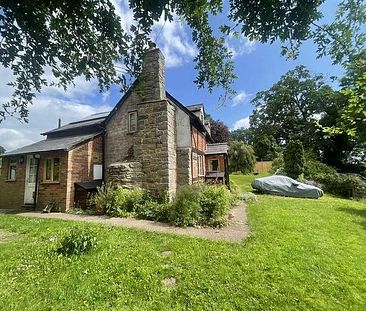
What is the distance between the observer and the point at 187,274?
4223 millimetres

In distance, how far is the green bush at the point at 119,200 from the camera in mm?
9188

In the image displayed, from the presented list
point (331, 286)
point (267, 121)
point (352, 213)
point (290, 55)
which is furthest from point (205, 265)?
point (267, 121)

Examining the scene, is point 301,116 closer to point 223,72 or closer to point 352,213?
point 352,213

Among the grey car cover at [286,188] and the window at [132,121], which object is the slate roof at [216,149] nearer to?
the grey car cover at [286,188]

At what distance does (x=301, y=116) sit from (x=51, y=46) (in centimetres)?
4398

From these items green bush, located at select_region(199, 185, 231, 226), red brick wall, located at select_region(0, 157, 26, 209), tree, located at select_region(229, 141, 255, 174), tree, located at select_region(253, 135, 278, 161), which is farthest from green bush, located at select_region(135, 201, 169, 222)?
tree, located at select_region(253, 135, 278, 161)

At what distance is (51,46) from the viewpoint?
2564 millimetres

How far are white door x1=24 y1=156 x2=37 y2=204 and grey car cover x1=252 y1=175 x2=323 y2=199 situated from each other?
14362 millimetres

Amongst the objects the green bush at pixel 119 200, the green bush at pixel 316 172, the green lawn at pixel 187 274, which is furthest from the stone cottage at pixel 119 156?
the green bush at pixel 316 172

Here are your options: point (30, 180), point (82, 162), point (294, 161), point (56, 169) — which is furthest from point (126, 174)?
point (294, 161)

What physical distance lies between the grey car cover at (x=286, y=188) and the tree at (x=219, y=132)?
15239mm

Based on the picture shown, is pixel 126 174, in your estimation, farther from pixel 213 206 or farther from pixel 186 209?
pixel 213 206

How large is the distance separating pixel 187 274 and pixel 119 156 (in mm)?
9814

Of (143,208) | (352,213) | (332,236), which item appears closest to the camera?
(332,236)
